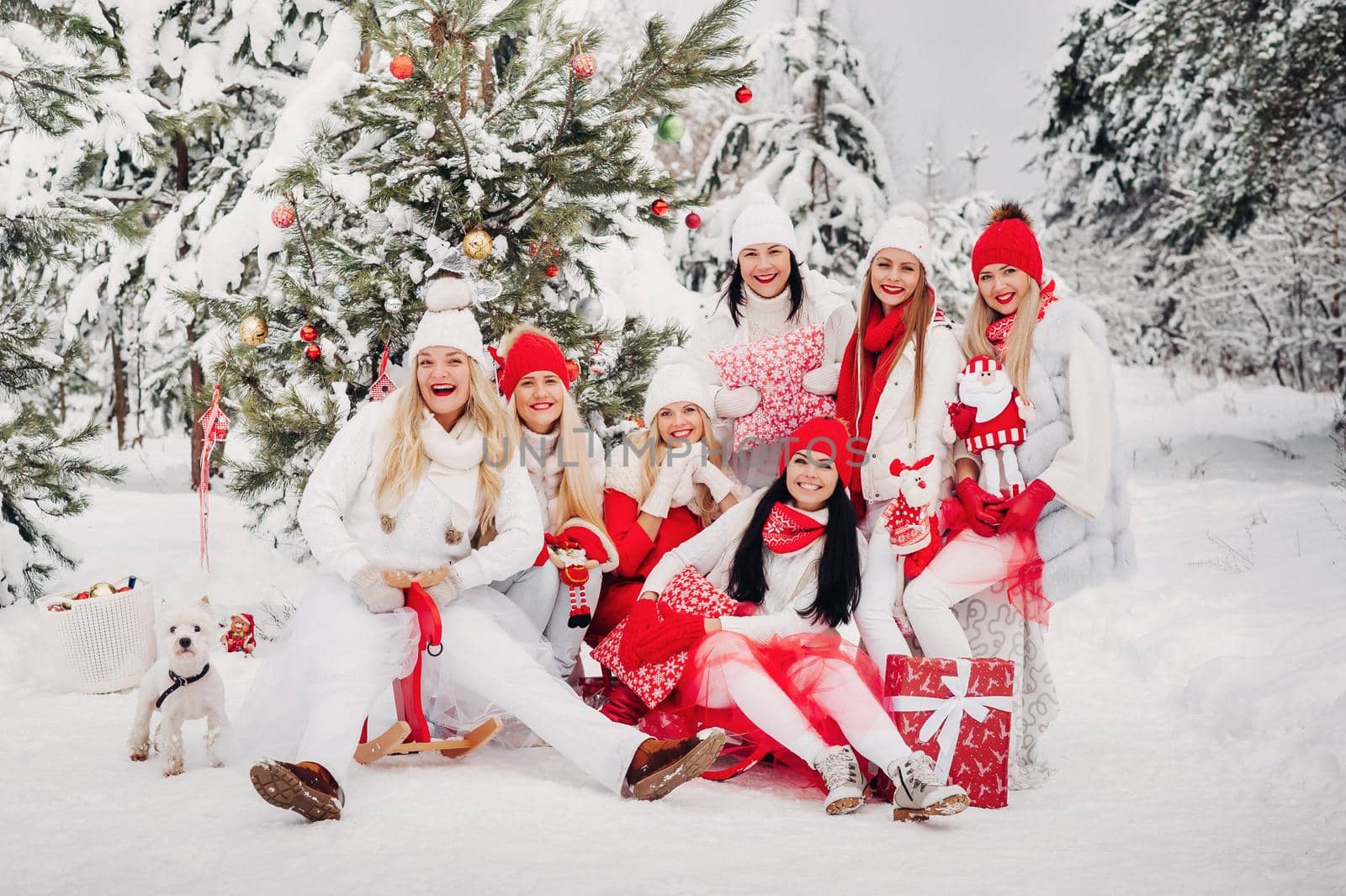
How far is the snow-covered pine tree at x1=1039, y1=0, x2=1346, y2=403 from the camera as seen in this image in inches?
309

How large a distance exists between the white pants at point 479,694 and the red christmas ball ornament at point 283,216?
1874 millimetres

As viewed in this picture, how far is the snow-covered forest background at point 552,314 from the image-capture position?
294cm

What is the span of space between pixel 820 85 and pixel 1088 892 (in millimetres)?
8322

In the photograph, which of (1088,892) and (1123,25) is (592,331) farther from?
(1123,25)

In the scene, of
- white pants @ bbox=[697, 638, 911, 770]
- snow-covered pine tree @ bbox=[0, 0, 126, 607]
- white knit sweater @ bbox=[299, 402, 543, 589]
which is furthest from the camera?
snow-covered pine tree @ bbox=[0, 0, 126, 607]

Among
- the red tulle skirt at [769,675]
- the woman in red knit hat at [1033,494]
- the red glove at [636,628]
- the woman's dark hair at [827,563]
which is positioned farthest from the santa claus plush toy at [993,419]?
the red glove at [636,628]

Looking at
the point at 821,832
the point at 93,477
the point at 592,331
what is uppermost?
the point at 592,331

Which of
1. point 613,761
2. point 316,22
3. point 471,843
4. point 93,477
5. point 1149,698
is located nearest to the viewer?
point 471,843

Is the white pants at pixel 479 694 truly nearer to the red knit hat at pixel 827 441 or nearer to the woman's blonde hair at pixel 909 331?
the red knit hat at pixel 827 441

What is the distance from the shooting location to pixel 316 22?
7297mm

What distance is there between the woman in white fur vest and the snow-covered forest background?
494 mm

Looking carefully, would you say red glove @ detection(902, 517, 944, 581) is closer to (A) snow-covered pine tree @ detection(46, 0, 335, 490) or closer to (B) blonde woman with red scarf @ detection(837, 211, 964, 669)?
(B) blonde woman with red scarf @ detection(837, 211, 964, 669)

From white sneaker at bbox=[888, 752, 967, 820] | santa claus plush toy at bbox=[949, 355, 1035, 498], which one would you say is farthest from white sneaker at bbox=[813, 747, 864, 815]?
santa claus plush toy at bbox=[949, 355, 1035, 498]

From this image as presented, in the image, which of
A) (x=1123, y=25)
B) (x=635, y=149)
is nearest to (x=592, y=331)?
(x=635, y=149)
